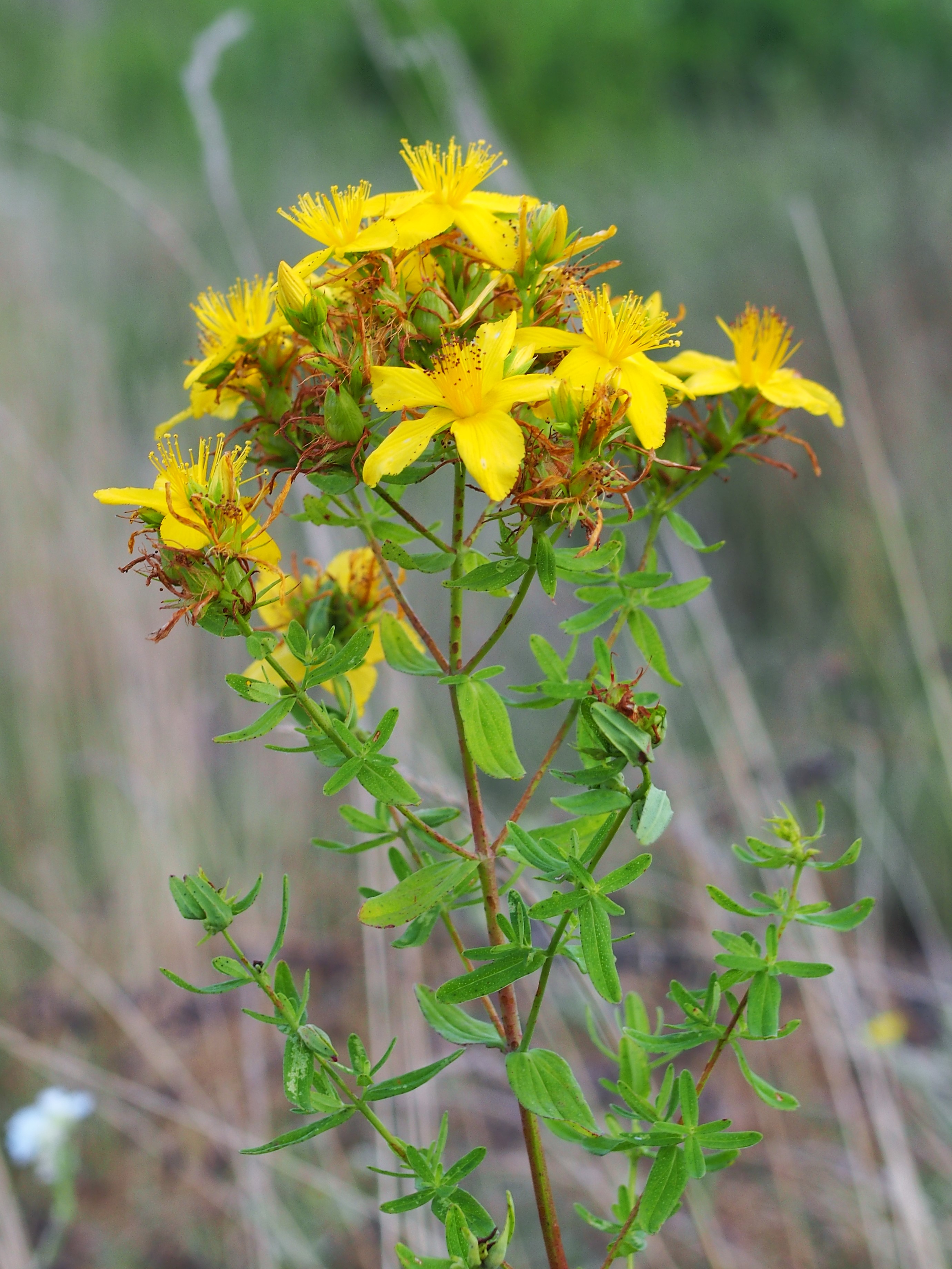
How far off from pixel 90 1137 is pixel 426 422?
2341 mm

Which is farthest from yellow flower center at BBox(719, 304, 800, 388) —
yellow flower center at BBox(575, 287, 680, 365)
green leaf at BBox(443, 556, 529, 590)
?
green leaf at BBox(443, 556, 529, 590)

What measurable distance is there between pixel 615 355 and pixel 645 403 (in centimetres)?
5

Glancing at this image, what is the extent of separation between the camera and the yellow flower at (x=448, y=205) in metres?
0.84

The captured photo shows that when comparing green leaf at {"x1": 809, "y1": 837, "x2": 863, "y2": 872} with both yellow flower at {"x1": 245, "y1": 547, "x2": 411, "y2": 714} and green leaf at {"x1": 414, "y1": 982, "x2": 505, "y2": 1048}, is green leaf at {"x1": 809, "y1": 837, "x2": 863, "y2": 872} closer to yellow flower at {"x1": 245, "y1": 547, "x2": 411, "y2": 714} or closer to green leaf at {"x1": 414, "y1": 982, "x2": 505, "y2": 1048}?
green leaf at {"x1": 414, "y1": 982, "x2": 505, "y2": 1048}

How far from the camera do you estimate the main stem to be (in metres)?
0.88

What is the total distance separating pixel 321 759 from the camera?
32.5 inches

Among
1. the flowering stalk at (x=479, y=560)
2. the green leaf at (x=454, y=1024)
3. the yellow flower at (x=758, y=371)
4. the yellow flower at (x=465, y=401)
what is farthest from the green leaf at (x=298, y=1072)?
the yellow flower at (x=758, y=371)

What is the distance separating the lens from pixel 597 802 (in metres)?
0.82

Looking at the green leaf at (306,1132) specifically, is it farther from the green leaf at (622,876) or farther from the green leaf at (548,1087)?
the green leaf at (622,876)

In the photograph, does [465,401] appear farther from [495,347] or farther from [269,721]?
[269,721]

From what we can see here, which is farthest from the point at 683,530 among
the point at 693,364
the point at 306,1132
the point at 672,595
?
the point at 306,1132

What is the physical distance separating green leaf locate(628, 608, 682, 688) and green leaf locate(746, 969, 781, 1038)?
259mm

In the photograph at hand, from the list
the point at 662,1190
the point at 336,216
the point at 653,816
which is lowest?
the point at 662,1190

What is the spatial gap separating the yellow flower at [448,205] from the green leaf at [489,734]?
1.19 ft
